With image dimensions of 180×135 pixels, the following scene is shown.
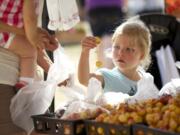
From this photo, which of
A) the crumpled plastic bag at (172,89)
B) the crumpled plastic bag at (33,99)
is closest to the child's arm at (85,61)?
the crumpled plastic bag at (33,99)

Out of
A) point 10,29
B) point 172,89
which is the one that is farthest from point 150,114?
point 10,29

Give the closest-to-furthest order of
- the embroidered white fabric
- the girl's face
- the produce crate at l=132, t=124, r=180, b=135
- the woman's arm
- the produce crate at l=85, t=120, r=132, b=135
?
the produce crate at l=132, t=124, r=180, b=135 < the produce crate at l=85, t=120, r=132, b=135 < the woman's arm < the embroidered white fabric < the girl's face

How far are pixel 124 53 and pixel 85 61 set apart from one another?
311mm

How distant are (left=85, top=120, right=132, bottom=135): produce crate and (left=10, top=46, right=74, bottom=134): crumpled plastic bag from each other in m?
0.43

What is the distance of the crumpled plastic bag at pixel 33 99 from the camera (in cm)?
295

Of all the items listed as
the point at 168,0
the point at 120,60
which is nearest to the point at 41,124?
the point at 120,60

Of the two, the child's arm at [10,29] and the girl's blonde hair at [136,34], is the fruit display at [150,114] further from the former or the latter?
the girl's blonde hair at [136,34]

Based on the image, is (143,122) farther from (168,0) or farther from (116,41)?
(168,0)

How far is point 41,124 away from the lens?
2.85 meters

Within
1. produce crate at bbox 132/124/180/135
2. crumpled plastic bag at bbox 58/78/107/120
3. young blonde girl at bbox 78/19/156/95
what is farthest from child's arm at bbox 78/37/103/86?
produce crate at bbox 132/124/180/135

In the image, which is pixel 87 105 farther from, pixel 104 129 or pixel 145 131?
pixel 145 131

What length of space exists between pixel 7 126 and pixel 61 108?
0.94ft

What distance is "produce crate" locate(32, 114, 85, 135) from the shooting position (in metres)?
2.65

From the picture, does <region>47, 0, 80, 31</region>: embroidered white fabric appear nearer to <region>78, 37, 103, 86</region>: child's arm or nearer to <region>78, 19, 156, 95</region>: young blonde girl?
<region>78, 37, 103, 86</region>: child's arm
